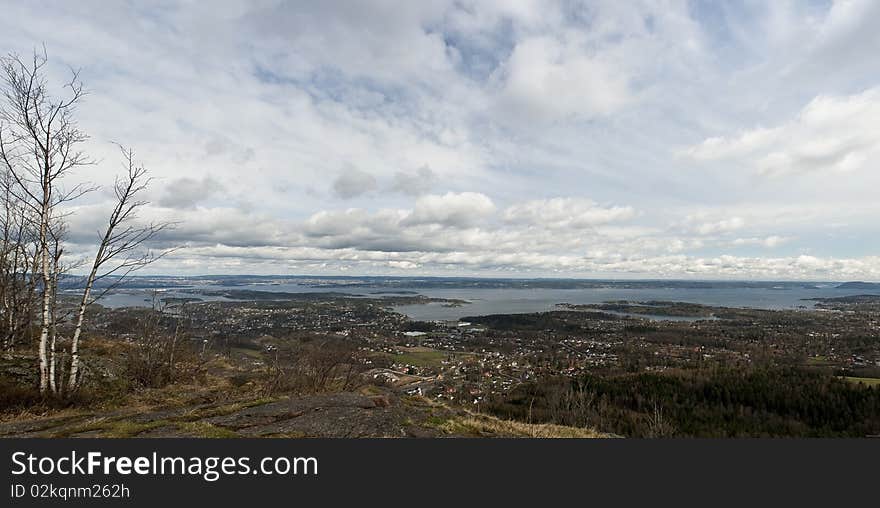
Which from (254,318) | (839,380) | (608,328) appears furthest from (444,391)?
(608,328)

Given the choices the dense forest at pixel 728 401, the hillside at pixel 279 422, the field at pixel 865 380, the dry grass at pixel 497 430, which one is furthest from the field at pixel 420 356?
the field at pixel 865 380

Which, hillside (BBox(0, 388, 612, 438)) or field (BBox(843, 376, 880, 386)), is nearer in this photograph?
hillside (BBox(0, 388, 612, 438))

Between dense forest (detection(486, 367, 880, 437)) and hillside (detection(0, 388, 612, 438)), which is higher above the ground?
hillside (detection(0, 388, 612, 438))

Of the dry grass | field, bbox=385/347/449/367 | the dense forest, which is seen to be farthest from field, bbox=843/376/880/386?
the dry grass

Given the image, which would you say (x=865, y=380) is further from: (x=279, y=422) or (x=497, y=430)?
(x=279, y=422)

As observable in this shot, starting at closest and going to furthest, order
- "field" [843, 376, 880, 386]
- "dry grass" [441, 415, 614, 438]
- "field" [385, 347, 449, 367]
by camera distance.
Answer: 1. "dry grass" [441, 415, 614, 438]
2. "field" [843, 376, 880, 386]
3. "field" [385, 347, 449, 367]

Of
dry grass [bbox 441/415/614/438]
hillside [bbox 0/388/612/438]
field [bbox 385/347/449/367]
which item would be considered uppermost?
hillside [bbox 0/388/612/438]

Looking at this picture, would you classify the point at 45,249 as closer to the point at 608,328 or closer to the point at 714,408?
the point at 714,408

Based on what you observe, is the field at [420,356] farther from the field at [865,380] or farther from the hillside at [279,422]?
the field at [865,380]

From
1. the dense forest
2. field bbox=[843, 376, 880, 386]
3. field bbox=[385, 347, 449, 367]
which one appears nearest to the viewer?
the dense forest

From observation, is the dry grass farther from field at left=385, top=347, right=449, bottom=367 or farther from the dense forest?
field at left=385, top=347, right=449, bottom=367

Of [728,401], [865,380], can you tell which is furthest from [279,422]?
[865,380]
